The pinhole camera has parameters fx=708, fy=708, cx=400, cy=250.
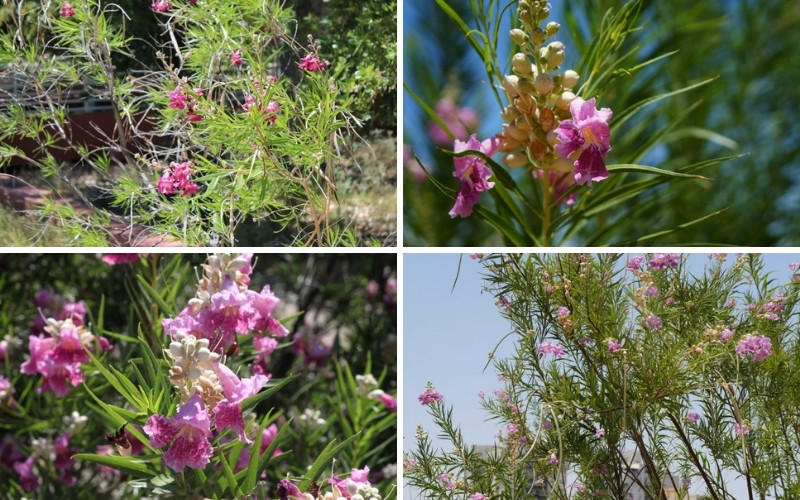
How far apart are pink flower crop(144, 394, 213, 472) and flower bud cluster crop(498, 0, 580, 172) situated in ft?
1.09

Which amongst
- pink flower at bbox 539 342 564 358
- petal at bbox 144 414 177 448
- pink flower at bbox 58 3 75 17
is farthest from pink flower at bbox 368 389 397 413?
pink flower at bbox 58 3 75 17

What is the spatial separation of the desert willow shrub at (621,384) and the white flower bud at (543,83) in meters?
0.42

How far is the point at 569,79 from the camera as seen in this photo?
0.60 meters

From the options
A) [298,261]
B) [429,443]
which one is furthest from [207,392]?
[298,261]

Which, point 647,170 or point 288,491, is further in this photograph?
point 288,491

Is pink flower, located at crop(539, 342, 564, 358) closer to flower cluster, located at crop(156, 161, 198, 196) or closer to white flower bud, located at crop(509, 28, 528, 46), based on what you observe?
white flower bud, located at crop(509, 28, 528, 46)

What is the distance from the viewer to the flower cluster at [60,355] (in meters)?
0.94

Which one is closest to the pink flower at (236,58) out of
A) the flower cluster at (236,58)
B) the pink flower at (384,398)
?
the flower cluster at (236,58)

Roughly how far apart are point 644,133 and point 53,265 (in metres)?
1.10

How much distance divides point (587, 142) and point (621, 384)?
1.56ft

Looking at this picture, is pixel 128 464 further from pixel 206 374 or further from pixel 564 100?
pixel 564 100

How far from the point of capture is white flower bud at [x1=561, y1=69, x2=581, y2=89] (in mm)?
590

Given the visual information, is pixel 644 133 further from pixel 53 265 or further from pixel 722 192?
pixel 53 265

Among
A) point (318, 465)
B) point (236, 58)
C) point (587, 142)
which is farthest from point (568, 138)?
point (236, 58)
